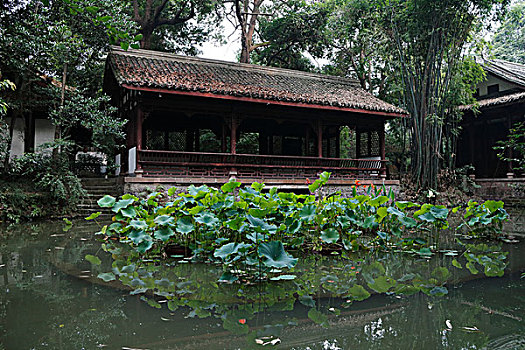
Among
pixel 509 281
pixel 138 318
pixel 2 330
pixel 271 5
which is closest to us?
pixel 2 330

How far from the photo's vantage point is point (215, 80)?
11.2 meters

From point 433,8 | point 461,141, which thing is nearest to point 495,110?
point 461,141

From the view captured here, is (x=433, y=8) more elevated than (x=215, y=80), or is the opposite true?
(x=433, y=8)

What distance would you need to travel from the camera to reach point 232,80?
11719 millimetres

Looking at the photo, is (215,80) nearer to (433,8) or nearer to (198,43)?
(433,8)

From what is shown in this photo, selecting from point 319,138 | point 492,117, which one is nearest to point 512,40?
point 492,117

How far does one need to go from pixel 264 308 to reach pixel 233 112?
8761 mm

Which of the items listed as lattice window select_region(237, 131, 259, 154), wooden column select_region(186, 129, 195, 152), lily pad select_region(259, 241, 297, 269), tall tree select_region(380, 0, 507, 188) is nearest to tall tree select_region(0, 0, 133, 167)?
wooden column select_region(186, 129, 195, 152)

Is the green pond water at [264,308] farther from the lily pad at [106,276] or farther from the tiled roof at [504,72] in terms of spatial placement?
the tiled roof at [504,72]

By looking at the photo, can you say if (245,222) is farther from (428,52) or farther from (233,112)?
(428,52)

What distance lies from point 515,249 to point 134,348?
16.4 ft

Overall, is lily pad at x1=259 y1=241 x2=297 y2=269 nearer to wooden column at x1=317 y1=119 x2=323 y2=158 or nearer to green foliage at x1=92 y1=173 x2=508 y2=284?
green foliage at x1=92 y1=173 x2=508 y2=284

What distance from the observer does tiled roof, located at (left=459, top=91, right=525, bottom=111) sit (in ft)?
44.4

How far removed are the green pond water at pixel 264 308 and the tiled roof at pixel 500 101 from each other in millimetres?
11672
